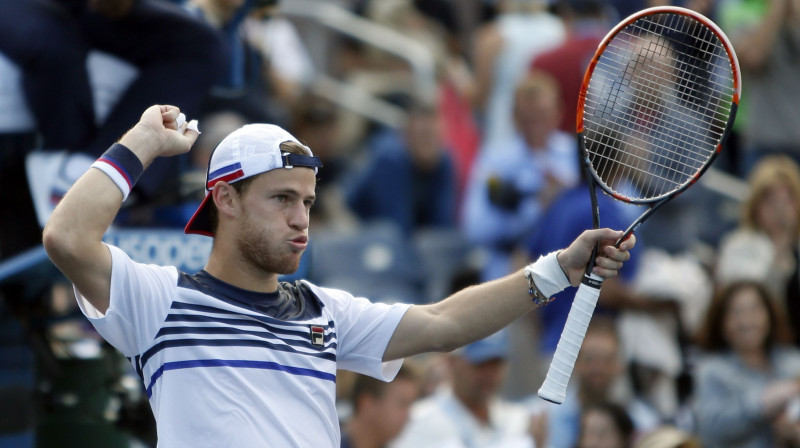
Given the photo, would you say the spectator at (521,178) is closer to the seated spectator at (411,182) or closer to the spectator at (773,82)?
the seated spectator at (411,182)

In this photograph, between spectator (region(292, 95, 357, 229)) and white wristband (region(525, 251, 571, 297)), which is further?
spectator (region(292, 95, 357, 229))

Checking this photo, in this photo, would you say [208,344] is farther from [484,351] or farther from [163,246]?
[484,351]

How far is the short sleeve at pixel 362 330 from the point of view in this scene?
3850 mm

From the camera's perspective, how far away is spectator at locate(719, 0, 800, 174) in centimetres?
855

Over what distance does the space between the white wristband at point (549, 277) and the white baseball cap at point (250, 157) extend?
0.71 metres

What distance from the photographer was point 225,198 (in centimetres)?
369

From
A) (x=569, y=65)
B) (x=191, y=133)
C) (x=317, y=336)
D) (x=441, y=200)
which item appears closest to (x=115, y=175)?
(x=191, y=133)

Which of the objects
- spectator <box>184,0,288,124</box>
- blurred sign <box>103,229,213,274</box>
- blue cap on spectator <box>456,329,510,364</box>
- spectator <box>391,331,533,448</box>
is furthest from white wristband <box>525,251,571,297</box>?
blue cap on spectator <box>456,329,510,364</box>

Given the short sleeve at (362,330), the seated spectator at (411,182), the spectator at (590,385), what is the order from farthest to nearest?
the seated spectator at (411,182) < the spectator at (590,385) < the short sleeve at (362,330)

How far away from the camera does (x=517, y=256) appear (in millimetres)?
7703

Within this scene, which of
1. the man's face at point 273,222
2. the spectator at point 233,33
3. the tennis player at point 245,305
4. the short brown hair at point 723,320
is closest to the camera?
the tennis player at point 245,305

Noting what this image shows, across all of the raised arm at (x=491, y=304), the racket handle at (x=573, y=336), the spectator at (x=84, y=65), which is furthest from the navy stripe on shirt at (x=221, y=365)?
the spectator at (x=84, y=65)

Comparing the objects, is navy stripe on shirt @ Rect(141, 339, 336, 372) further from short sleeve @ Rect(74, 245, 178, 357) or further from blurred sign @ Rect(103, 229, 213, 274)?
blurred sign @ Rect(103, 229, 213, 274)

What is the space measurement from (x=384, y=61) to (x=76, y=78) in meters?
6.11
